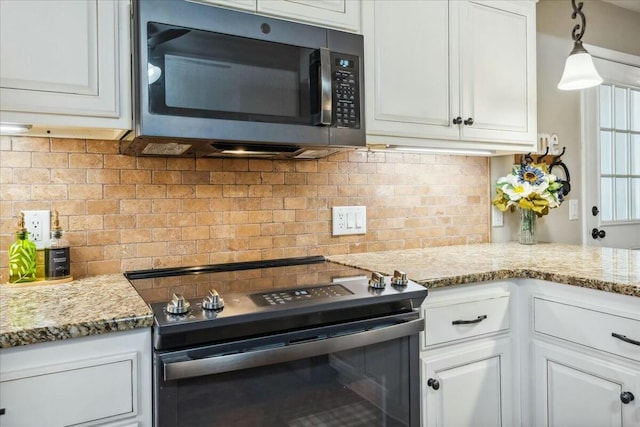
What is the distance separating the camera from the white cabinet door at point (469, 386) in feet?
4.78

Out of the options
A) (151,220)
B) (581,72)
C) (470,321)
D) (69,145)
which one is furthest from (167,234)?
(581,72)

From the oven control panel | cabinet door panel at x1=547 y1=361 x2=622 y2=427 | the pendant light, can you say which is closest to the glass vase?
the pendant light

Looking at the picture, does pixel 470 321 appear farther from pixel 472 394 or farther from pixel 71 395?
pixel 71 395

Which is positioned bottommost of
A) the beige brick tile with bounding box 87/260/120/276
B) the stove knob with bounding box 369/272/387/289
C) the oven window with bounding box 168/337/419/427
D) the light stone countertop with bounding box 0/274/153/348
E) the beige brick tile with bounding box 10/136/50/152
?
the oven window with bounding box 168/337/419/427

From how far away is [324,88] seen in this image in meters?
1.42

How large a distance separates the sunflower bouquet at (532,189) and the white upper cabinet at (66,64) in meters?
1.73

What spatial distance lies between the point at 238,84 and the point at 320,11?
458mm

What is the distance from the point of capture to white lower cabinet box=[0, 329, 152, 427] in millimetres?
936

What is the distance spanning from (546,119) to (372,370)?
5.97ft

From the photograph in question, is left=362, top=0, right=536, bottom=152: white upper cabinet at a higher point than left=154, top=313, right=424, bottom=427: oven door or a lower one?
higher

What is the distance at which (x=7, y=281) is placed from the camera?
1402mm

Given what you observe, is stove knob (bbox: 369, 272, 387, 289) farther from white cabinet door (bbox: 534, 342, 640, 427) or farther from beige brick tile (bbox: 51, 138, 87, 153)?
beige brick tile (bbox: 51, 138, 87, 153)

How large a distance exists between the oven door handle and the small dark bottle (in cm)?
63

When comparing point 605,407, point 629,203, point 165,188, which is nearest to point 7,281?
point 165,188
